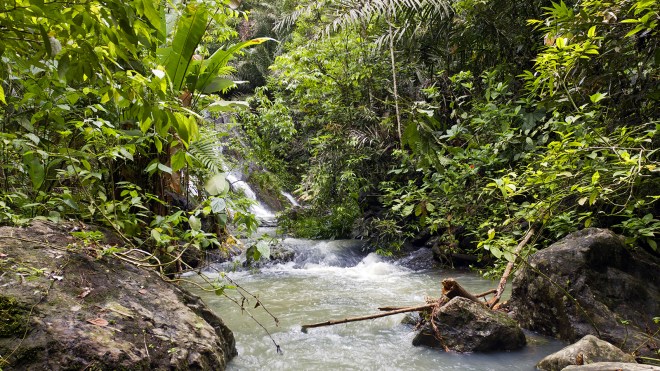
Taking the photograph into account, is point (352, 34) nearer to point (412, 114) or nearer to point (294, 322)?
point (294, 322)

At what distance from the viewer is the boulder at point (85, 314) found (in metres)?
1.66

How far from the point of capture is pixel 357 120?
794cm

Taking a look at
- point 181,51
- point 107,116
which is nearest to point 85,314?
point 107,116

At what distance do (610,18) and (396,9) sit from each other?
382 cm

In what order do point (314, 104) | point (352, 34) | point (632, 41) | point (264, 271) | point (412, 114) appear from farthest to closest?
point (314, 104) → point (352, 34) → point (264, 271) → point (632, 41) → point (412, 114)

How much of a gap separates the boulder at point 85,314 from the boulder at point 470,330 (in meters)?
1.54

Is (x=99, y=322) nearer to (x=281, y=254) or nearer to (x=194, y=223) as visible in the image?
(x=194, y=223)

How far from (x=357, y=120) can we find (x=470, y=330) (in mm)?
5546

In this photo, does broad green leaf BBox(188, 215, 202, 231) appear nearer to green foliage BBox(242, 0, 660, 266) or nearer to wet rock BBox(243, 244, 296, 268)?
green foliage BBox(242, 0, 660, 266)

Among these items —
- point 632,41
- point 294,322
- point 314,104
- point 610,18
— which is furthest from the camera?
point 314,104

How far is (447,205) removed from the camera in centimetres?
487

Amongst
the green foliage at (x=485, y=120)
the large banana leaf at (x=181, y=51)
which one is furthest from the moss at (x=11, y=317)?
the large banana leaf at (x=181, y=51)

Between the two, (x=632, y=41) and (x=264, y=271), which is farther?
(x=264, y=271)

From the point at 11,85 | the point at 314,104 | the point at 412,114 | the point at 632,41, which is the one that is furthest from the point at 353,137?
the point at 412,114
